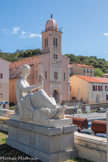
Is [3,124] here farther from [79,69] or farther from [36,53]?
[36,53]

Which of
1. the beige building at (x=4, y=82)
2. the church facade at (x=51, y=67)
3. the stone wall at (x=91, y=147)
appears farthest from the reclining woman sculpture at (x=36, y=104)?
the church facade at (x=51, y=67)

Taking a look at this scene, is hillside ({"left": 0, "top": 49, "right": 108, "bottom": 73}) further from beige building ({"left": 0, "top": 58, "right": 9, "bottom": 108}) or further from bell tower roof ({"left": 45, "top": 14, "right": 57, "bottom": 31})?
beige building ({"left": 0, "top": 58, "right": 9, "bottom": 108})

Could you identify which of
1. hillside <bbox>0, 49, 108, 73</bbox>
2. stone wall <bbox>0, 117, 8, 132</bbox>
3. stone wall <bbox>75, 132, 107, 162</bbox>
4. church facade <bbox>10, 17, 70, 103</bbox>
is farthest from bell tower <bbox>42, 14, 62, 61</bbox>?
stone wall <bbox>75, 132, 107, 162</bbox>

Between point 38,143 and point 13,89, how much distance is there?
128 ft

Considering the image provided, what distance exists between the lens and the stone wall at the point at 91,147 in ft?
18.8

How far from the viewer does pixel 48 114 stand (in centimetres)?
638

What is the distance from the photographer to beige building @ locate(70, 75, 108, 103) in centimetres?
4742

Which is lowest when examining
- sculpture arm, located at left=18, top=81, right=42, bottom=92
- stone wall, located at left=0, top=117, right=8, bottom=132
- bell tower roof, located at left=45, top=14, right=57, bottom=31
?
stone wall, located at left=0, top=117, right=8, bottom=132

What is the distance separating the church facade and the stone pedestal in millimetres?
35372

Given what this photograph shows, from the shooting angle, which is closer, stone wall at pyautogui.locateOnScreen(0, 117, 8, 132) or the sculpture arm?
the sculpture arm

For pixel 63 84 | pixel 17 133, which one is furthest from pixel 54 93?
pixel 17 133

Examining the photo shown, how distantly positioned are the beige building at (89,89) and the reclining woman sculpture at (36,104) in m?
40.0

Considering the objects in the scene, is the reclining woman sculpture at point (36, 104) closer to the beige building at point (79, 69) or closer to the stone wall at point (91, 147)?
the stone wall at point (91, 147)

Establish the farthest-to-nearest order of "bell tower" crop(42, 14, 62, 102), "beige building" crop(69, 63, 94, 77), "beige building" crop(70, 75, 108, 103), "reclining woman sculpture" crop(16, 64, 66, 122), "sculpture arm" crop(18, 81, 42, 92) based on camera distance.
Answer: "beige building" crop(69, 63, 94, 77), "beige building" crop(70, 75, 108, 103), "bell tower" crop(42, 14, 62, 102), "sculpture arm" crop(18, 81, 42, 92), "reclining woman sculpture" crop(16, 64, 66, 122)
